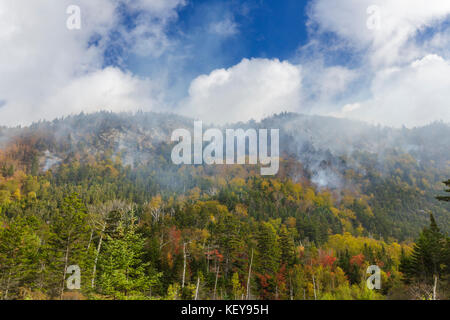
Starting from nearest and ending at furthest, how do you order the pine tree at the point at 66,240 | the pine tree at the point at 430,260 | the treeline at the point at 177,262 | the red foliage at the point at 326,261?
the treeline at the point at 177,262
the pine tree at the point at 66,240
the pine tree at the point at 430,260
the red foliage at the point at 326,261

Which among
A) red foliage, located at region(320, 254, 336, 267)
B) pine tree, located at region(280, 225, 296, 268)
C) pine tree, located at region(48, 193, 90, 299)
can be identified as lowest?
red foliage, located at region(320, 254, 336, 267)

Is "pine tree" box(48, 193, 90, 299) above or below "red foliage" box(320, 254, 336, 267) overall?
above

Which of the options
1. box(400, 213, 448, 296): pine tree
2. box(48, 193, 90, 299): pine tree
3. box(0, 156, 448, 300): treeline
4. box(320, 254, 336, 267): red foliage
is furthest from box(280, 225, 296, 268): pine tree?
box(48, 193, 90, 299): pine tree

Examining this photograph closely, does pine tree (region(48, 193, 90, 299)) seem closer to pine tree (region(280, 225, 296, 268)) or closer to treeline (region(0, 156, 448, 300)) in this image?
treeline (region(0, 156, 448, 300))

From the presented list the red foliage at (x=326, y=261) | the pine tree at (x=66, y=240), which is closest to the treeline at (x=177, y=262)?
the pine tree at (x=66, y=240)

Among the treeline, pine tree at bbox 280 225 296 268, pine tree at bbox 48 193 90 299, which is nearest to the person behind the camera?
the treeline

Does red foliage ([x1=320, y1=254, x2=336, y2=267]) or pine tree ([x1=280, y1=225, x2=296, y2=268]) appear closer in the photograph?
pine tree ([x1=280, y1=225, x2=296, y2=268])

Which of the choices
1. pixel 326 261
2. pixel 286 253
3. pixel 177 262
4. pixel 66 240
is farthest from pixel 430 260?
pixel 66 240

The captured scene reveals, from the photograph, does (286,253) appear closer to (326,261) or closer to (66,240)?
(326,261)

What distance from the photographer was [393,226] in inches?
5595

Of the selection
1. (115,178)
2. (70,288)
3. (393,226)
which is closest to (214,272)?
(70,288)

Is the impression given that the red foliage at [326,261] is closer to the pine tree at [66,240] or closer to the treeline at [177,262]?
the treeline at [177,262]

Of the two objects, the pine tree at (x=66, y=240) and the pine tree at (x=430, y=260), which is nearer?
the pine tree at (x=66, y=240)
